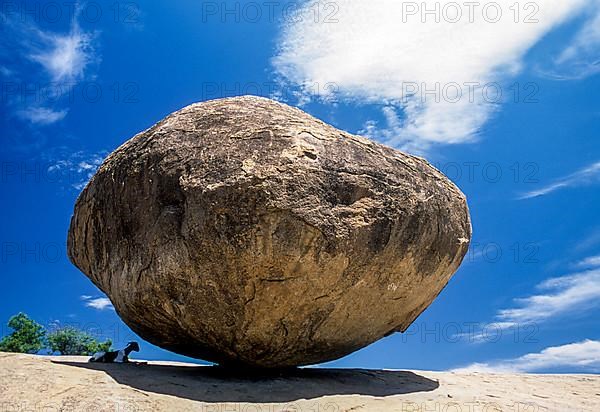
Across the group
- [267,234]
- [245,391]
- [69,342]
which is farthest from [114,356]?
[69,342]

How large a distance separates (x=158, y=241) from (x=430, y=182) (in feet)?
11.8

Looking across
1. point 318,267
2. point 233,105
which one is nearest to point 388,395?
point 318,267

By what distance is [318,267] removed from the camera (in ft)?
21.9

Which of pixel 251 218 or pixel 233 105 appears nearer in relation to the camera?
pixel 251 218

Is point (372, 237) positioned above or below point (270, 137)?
below

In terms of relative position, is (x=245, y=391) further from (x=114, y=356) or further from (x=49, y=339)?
(x=49, y=339)

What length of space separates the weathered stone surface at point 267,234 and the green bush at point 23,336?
42.8 feet

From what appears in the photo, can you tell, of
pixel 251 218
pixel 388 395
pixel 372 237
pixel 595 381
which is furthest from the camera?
pixel 595 381

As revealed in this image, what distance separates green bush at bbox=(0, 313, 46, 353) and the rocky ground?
506 inches

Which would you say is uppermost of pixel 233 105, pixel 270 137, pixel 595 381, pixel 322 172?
pixel 233 105

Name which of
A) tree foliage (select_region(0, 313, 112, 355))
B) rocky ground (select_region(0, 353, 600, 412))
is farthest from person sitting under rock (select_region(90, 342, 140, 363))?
tree foliage (select_region(0, 313, 112, 355))

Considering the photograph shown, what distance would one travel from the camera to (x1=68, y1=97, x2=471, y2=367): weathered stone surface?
21.5ft

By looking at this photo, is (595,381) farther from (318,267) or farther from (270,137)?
(270,137)

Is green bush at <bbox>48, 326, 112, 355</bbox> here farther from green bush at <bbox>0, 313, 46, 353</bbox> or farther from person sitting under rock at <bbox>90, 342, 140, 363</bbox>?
person sitting under rock at <bbox>90, 342, 140, 363</bbox>
